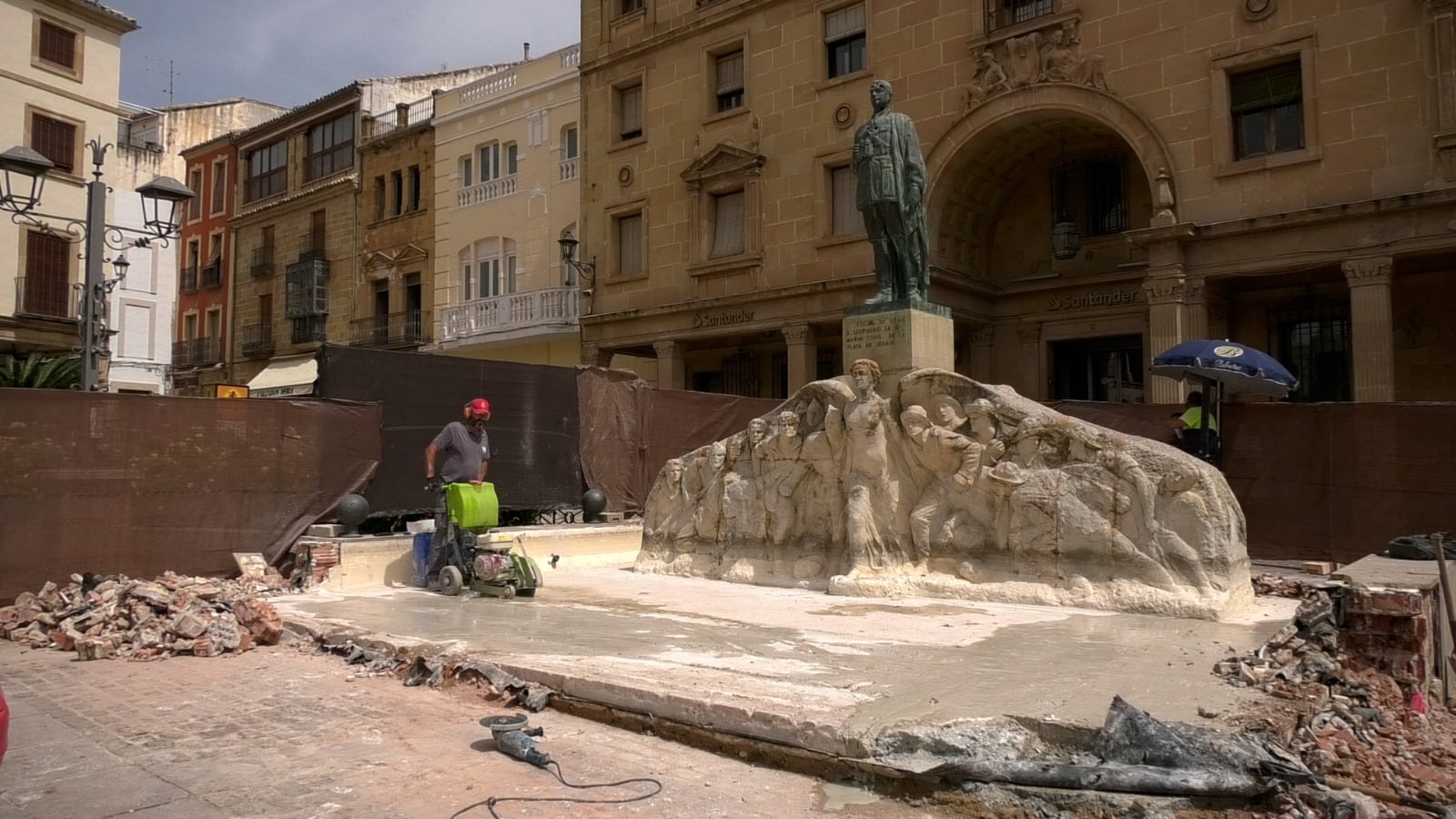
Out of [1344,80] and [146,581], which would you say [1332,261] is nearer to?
[1344,80]

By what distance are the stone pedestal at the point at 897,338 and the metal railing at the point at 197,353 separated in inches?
1278

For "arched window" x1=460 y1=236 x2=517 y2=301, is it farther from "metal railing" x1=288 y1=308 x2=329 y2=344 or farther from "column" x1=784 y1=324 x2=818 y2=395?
"column" x1=784 y1=324 x2=818 y2=395

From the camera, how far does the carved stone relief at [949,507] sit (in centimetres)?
754

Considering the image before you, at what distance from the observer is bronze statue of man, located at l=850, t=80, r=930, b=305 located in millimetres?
9953

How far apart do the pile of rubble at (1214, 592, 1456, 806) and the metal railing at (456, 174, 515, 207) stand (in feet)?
79.4

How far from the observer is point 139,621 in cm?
702

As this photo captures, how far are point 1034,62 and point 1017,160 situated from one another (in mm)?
2224

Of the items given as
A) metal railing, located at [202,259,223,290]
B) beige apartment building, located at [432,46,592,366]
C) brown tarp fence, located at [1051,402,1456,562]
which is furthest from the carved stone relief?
metal railing, located at [202,259,223,290]

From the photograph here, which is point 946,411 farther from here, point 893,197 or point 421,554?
point 421,554

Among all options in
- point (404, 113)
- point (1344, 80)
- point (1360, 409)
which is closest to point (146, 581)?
point (1360, 409)

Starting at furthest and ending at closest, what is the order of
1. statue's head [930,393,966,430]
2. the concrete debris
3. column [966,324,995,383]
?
column [966,324,995,383]
statue's head [930,393,966,430]
the concrete debris

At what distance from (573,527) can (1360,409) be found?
8306mm

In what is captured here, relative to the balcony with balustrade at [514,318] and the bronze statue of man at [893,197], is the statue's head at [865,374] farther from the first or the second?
the balcony with balustrade at [514,318]

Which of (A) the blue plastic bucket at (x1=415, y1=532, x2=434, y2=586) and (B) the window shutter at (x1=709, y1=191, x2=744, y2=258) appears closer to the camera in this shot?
(A) the blue plastic bucket at (x1=415, y1=532, x2=434, y2=586)
